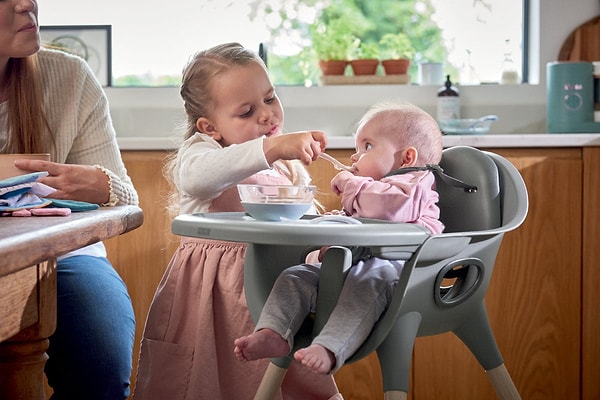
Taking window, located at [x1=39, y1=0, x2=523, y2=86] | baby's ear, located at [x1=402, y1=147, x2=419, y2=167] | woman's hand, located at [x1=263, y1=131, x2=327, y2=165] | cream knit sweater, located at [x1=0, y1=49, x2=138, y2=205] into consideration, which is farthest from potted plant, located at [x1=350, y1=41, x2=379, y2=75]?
woman's hand, located at [x1=263, y1=131, x2=327, y2=165]

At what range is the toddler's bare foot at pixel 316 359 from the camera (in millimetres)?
1442

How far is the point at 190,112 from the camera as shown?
2.04 metres

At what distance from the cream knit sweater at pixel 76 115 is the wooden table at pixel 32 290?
0.61m

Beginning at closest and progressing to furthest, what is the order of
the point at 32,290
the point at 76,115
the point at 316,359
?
the point at 32,290 → the point at 316,359 → the point at 76,115

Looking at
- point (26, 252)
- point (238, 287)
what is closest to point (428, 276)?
point (238, 287)

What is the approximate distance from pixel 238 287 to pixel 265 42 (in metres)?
1.63

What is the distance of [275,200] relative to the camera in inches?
60.1

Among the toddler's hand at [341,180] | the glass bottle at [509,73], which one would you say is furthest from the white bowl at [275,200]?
the glass bottle at [509,73]

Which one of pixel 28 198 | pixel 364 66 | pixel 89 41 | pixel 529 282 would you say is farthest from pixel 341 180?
pixel 89 41

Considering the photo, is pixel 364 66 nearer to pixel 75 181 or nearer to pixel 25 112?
pixel 25 112

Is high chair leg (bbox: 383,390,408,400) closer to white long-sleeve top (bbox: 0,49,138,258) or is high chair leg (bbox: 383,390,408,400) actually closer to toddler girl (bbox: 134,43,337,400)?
toddler girl (bbox: 134,43,337,400)

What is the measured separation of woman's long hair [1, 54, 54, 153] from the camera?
1846 millimetres

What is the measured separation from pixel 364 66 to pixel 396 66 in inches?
4.6

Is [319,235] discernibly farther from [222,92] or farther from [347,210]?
[222,92]
